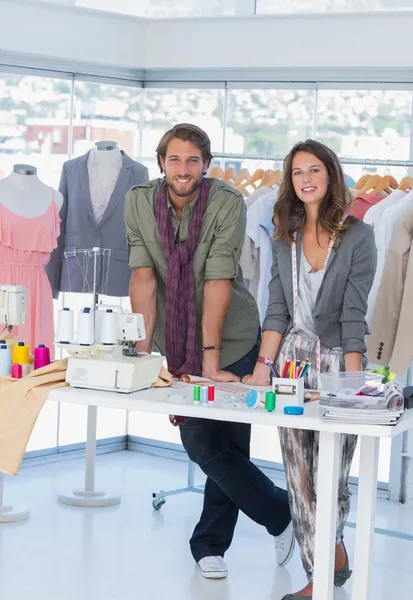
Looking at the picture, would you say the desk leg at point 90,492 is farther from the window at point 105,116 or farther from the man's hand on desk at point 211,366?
the window at point 105,116

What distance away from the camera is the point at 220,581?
443cm

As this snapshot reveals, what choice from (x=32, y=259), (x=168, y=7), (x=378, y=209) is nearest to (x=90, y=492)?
(x=32, y=259)

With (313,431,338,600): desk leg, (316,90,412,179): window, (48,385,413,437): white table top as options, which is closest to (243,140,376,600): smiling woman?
(48,385,413,437): white table top

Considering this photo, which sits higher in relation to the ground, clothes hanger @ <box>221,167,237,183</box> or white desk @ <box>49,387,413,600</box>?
clothes hanger @ <box>221,167,237,183</box>

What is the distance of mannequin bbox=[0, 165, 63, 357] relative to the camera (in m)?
5.19

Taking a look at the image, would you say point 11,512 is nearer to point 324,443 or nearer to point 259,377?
point 259,377

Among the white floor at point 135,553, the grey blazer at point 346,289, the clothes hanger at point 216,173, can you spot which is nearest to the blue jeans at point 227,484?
the white floor at point 135,553

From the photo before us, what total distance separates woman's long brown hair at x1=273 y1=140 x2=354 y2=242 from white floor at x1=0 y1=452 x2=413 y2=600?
1.45 meters

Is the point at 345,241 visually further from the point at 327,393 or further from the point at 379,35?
the point at 379,35

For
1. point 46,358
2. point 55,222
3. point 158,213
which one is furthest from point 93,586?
point 55,222

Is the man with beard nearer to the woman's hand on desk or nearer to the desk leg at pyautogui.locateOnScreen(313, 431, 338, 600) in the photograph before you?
the woman's hand on desk

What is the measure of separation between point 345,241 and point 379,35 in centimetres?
193

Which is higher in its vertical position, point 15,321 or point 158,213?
point 158,213

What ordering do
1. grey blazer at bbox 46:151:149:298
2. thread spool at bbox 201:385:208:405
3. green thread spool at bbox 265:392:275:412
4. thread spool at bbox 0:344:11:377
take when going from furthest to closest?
grey blazer at bbox 46:151:149:298 < thread spool at bbox 0:344:11:377 < thread spool at bbox 201:385:208:405 < green thread spool at bbox 265:392:275:412
